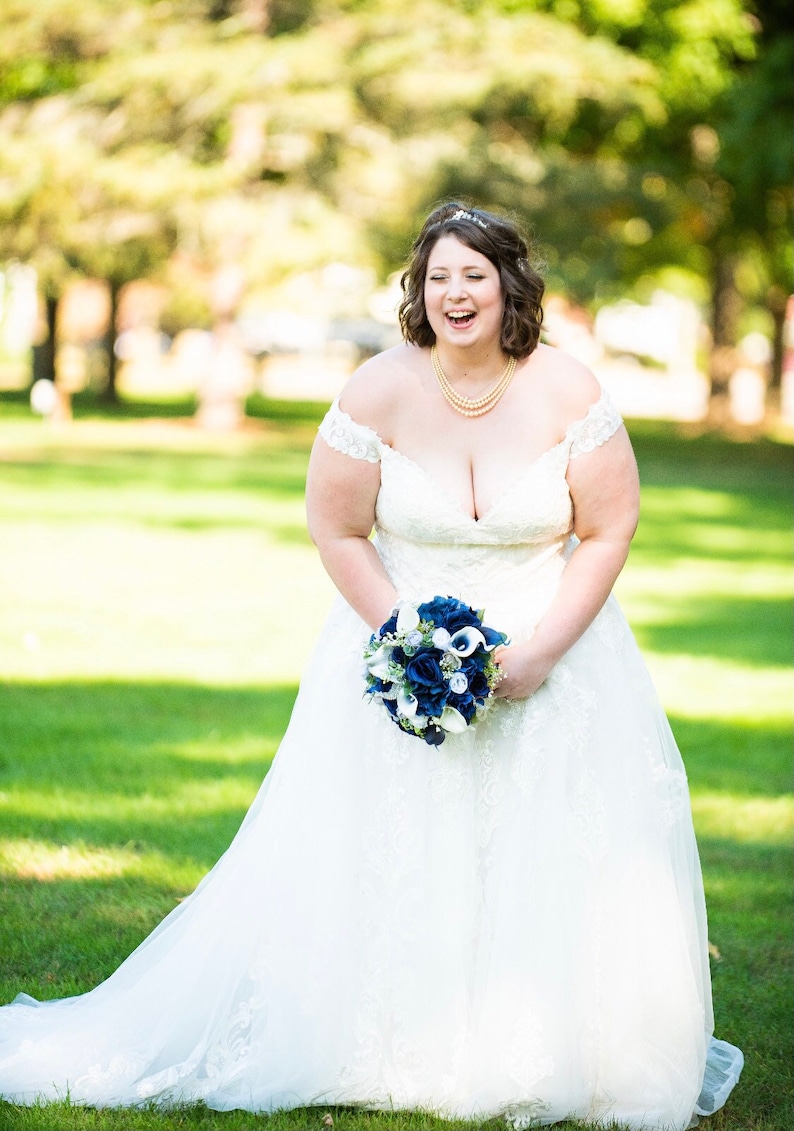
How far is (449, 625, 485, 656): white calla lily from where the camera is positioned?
11.4ft

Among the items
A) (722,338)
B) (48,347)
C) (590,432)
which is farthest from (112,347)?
(590,432)

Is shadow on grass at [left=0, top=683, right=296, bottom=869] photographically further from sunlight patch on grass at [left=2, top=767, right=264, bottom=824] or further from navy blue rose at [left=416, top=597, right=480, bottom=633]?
navy blue rose at [left=416, top=597, right=480, bottom=633]

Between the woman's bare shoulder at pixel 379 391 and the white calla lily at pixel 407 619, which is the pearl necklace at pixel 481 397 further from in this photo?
the white calla lily at pixel 407 619

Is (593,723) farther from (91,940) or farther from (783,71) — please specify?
(783,71)

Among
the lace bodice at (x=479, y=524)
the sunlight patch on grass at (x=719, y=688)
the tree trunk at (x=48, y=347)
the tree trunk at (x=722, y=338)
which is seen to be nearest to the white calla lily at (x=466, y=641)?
the lace bodice at (x=479, y=524)

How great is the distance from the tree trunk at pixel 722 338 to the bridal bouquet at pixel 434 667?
102 feet

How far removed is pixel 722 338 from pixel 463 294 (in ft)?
101

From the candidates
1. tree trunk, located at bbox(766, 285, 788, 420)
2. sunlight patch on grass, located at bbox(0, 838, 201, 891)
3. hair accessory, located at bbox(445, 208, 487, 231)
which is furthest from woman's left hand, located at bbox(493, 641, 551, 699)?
tree trunk, located at bbox(766, 285, 788, 420)

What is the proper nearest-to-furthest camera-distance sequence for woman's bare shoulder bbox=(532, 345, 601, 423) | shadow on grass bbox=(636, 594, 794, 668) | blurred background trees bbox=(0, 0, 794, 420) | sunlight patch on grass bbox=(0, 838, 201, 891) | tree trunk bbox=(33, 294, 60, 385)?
woman's bare shoulder bbox=(532, 345, 601, 423) < sunlight patch on grass bbox=(0, 838, 201, 891) < shadow on grass bbox=(636, 594, 794, 668) < blurred background trees bbox=(0, 0, 794, 420) < tree trunk bbox=(33, 294, 60, 385)

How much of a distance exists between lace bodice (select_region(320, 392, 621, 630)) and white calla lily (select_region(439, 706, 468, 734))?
0.44 meters

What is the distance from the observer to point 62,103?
29.0 metres

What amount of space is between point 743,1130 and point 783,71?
2413 centimetres

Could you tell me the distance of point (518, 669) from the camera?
12.2 feet

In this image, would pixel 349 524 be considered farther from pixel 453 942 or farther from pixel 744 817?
pixel 744 817
